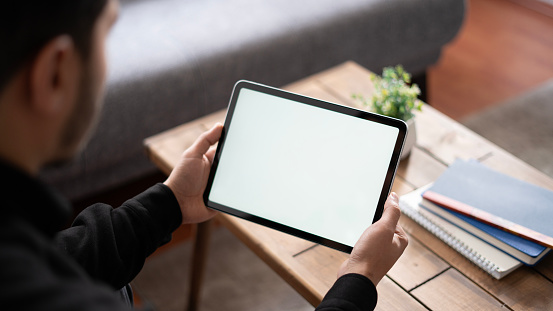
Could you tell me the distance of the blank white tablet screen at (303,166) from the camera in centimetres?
95

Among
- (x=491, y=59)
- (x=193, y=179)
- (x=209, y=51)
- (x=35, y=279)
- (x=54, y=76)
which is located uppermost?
(x=54, y=76)

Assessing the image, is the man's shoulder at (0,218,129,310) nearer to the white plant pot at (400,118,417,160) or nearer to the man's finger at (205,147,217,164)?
the man's finger at (205,147,217,164)

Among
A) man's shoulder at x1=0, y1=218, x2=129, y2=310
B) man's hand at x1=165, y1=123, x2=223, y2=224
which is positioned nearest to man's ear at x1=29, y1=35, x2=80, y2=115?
man's shoulder at x1=0, y1=218, x2=129, y2=310

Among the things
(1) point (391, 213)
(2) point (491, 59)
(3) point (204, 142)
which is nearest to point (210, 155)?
(3) point (204, 142)

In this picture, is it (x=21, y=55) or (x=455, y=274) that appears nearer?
(x=21, y=55)

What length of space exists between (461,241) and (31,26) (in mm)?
785

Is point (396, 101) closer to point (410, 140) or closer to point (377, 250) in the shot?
point (410, 140)

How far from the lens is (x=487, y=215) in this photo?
3.29ft

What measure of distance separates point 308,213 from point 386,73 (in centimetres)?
41

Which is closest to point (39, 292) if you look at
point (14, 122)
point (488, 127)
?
point (14, 122)

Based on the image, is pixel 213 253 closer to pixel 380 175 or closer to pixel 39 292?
pixel 380 175

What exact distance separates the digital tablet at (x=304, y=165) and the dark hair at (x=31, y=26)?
508 millimetres

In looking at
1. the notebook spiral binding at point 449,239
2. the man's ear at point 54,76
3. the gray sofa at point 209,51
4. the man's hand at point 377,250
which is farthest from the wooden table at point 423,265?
the man's ear at point 54,76

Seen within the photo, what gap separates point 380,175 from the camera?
0.95 m
